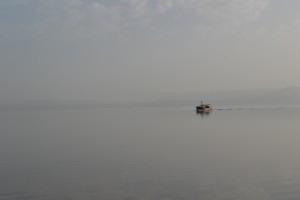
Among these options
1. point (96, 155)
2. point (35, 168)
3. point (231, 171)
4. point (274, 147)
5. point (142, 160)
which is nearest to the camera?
point (231, 171)

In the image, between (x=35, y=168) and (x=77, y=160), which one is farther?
(x=77, y=160)

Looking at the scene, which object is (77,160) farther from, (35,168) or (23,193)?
(23,193)

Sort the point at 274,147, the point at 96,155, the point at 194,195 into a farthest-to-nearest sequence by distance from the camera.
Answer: the point at 274,147, the point at 96,155, the point at 194,195

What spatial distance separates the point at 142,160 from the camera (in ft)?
155

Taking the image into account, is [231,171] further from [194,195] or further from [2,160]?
[2,160]

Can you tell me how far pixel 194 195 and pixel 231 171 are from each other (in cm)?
1062

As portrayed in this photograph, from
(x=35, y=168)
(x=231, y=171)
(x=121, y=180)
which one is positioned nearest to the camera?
(x=121, y=180)

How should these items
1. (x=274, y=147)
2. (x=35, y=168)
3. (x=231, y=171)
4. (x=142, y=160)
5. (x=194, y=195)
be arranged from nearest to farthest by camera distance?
(x=194, y=195)
(x=231, y=171)
(x=35, y=168)
(x=142, y=160)
(x=274, y=147)

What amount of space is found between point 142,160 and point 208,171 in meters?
10.2

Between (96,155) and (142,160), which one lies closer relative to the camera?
(142,160)

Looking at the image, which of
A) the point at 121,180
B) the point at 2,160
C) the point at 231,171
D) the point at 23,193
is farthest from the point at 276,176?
the point at 2,160

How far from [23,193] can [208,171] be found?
18211mm

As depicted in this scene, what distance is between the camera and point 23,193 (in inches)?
1214

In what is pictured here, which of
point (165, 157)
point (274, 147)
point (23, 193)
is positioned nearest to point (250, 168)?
point (165, 157)
